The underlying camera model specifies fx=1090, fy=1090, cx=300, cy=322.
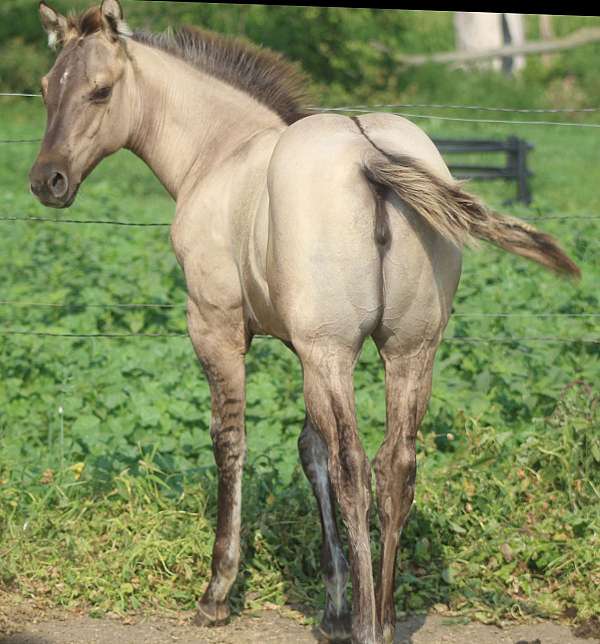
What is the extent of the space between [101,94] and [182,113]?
388 mm

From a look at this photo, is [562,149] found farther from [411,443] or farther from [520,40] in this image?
[411,443]

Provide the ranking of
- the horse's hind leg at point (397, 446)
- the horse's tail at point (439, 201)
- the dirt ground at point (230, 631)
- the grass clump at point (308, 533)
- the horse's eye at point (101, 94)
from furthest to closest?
1. the grass clump at point (308, 533)
2. the horse's eye at point (101, 94)
3. the dirt ground at point (230, 631)
4. the horse's hind leg at point (397, 446)
5. the horse's tail at point (439, 201)

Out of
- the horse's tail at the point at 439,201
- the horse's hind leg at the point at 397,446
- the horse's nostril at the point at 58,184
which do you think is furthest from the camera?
the horse's nostril at the point at 58,184

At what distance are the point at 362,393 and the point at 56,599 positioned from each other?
7.37 ft

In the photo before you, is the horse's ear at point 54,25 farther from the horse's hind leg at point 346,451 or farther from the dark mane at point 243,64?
the horse's hind leg at point 346,451

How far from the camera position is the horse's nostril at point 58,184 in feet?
14.3

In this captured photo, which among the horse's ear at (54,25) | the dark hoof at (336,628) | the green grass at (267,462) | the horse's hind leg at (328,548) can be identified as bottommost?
the green grass at (267,462)

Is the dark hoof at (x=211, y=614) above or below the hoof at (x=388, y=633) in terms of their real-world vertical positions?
below

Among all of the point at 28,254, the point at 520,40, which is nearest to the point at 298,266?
the point at 28,254

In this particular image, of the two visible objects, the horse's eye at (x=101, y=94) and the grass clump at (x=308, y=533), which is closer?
the horse's eye at (x=101, y=94)

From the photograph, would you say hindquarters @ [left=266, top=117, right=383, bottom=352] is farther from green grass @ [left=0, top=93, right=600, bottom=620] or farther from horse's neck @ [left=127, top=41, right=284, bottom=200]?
green grass @ [left=0, top=93, right=600, bottom=620]

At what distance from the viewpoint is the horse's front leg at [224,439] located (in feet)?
14.5

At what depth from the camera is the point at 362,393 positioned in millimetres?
6184

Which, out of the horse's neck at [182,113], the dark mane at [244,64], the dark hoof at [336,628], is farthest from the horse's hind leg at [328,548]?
the dark mane at [244,64]
